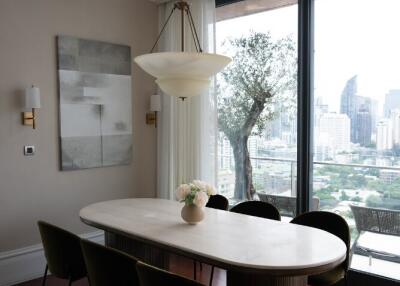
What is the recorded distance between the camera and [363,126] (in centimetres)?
366

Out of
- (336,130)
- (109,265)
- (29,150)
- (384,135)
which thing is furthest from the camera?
(29,150)

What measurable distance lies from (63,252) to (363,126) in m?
2.69

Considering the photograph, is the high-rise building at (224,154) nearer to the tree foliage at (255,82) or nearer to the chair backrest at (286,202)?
the tree foliage at (255,82)

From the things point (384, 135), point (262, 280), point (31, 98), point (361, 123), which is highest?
point (31, 98)

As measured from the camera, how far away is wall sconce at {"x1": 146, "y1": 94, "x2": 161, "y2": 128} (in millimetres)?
4969

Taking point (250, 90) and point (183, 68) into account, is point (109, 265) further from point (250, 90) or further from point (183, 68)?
point (250, 90)

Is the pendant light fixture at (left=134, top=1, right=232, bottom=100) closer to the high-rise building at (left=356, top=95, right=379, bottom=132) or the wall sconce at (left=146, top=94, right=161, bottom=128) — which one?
the high-rise building at (left=356, top=95, right=379, bottom=132)

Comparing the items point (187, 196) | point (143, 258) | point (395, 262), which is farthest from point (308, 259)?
point (395, 262)

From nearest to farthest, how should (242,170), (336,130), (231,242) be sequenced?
(231,242) < (336,130) < (242,170)

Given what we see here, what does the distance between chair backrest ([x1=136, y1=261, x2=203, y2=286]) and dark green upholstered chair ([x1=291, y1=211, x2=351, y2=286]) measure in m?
1.23

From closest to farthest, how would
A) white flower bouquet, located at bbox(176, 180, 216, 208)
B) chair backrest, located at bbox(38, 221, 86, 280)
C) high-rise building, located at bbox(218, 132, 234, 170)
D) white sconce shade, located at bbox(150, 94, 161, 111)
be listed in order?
chair backrest, located at bbox(38, 221, 86, 280), white flower bouquet, located at bbox(176, 180, 216, 208), high-rise building, located at bbox(218, 132, 234, 170), white sconce shade, located at bbox(150, 94, 161, 111)

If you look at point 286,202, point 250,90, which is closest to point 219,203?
point 286,202

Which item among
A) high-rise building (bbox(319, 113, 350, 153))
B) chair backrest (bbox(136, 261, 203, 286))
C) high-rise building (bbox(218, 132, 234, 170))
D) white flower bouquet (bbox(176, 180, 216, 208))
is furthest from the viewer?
high-rise building (bbox(218, 132, 234, 170))

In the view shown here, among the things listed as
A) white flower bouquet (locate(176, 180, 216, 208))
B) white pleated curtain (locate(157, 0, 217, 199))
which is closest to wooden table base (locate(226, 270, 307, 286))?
white flower bouquet (locate(176, 180, 216, 208))
